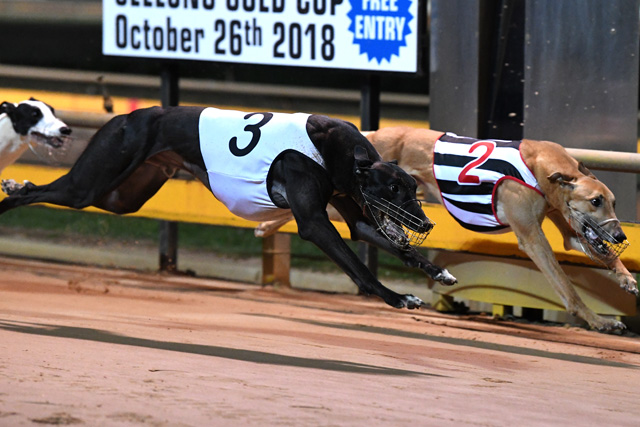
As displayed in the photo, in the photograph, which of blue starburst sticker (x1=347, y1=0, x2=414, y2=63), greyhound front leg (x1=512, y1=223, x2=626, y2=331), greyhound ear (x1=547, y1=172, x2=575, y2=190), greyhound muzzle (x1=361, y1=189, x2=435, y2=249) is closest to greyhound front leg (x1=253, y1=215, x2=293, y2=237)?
blue starburst sticker (x1=347, y1=0, x2=414, y2=63)

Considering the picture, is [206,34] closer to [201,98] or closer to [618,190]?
[618,190]

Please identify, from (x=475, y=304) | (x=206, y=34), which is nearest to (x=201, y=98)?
(x=206, y=34)

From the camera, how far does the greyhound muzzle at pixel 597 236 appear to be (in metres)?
5.83

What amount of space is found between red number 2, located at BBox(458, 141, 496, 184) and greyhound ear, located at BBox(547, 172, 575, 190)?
0.45m

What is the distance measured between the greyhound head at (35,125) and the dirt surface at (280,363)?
0.98 metres

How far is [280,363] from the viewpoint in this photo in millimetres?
4590

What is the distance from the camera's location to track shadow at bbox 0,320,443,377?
4.61 m

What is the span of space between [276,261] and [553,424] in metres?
4.44

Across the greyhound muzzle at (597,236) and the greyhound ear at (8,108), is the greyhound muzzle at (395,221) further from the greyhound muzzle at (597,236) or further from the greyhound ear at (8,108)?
the greyhound ear at (8,108)

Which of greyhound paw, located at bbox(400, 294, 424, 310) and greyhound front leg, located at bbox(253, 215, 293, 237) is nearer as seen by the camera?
greyhound paw, located at bbox(400, 294, 424, 310)

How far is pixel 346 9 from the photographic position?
7.48 m

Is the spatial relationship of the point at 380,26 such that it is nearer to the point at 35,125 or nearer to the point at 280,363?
the point at 35,125

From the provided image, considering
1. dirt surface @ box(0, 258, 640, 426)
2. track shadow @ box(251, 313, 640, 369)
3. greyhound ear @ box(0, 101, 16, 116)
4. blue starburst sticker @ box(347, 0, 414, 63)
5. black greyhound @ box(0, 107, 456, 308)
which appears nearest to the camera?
dirt surface @ box(0, 258, 640, 426)

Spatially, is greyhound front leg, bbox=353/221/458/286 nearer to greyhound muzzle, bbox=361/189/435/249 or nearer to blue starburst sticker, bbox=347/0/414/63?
greyhound muzzle, bbox=361/189/435/249
